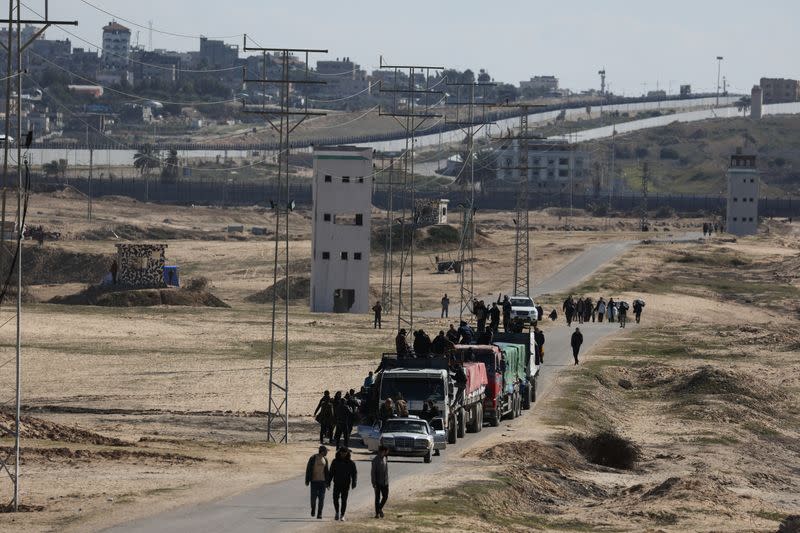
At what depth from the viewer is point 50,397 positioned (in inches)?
2074

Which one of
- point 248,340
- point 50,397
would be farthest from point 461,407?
point 248,340

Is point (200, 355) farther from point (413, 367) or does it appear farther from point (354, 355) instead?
point (413, 367)

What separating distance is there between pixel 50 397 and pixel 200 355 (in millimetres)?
15312

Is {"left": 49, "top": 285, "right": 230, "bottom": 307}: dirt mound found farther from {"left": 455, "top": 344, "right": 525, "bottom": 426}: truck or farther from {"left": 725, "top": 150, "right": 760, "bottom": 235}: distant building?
{"left": 725, "top": 150, "right": 760, "bottom": 235}: distant building

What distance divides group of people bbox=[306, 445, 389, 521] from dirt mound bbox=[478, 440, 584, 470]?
1057 centimetres

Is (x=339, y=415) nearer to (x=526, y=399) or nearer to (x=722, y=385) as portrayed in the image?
(x=526, y=399)

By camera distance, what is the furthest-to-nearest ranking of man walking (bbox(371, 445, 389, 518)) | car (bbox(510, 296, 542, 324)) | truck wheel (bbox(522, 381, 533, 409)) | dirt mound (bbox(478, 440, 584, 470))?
car (bbox(510, 296, 542, 324))
truck wheel (bbox(522, 381, 533, 409))
dirt mound (bbox(478, 440, 584, 470))
man walking (bbox(371, 445, 389, 518))

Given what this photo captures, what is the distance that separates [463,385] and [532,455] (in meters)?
2.70

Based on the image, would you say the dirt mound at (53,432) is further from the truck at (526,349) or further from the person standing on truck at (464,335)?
the truck at (526,349)

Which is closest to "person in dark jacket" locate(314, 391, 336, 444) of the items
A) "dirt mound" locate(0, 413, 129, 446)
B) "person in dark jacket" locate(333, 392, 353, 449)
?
"person in dark jacket" locate(333, 392, 353, 449)

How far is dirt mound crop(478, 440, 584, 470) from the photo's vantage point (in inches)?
1613

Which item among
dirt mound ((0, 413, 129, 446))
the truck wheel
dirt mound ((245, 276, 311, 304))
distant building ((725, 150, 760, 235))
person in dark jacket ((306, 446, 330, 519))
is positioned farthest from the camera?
distant building ((725, 150, 760, 235))

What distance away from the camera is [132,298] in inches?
3684

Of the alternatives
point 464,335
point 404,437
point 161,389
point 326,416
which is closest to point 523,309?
point 161,389
